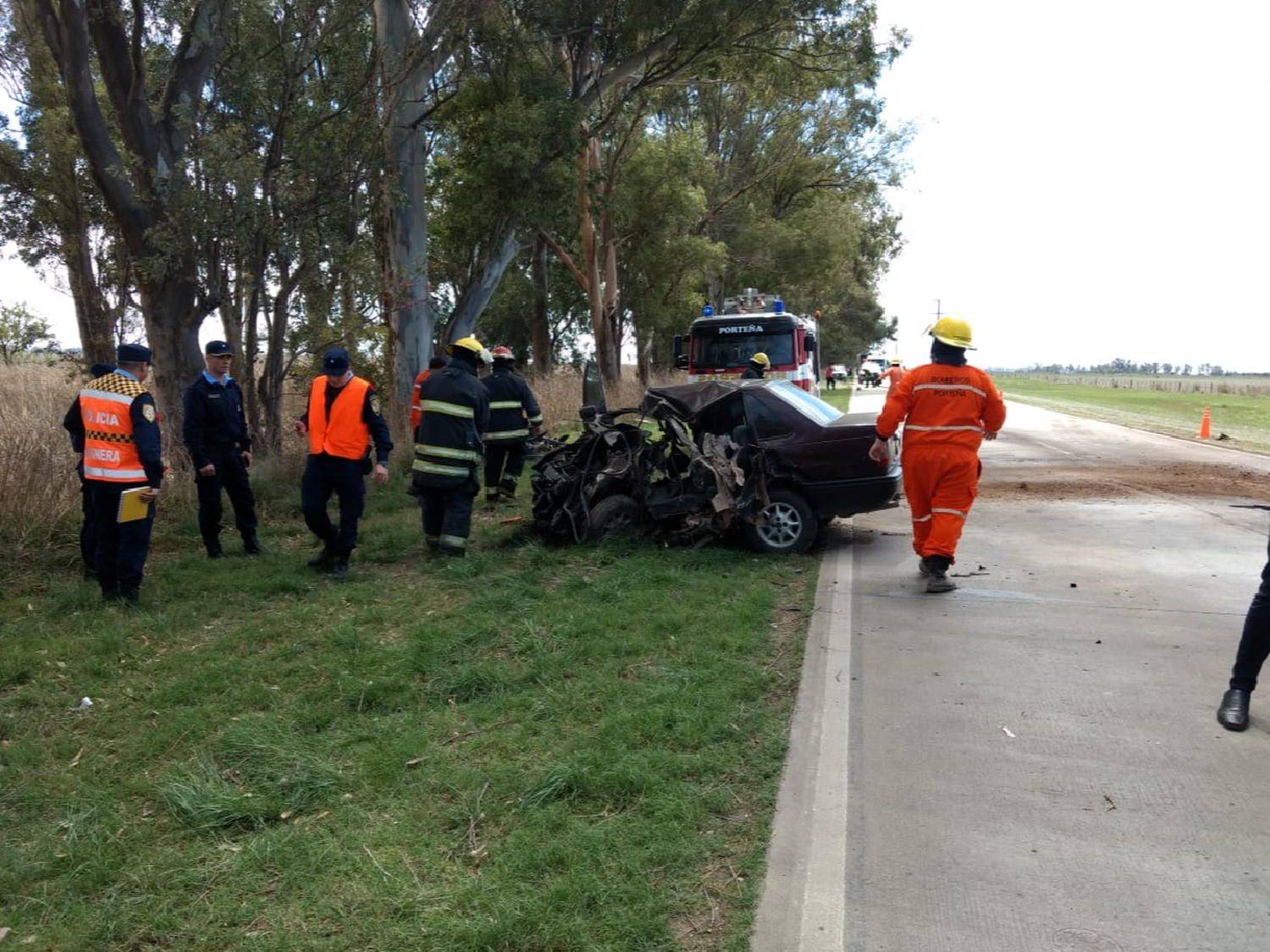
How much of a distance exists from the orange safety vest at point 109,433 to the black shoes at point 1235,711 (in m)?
6.62

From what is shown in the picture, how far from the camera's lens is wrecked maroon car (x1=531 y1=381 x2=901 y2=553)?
775cm

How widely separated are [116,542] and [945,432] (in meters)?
5.96

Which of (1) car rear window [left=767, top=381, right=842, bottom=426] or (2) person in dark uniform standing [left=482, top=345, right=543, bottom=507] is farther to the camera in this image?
(2) person in dark uniform standing [left=482, top=345, right=543, bottom=507]

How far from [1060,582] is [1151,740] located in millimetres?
3102

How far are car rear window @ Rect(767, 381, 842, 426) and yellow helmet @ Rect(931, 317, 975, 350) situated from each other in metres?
1.63

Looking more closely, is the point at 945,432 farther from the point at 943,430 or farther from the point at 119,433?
the point at 119,433

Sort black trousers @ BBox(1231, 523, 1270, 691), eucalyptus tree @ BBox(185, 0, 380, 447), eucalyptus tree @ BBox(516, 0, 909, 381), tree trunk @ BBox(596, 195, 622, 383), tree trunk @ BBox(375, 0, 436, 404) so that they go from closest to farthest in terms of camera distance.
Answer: black trousers @ BBox(1231, 523, 1270, 691) → eucalyptus tree @ BBox(185, 0, 380, 447) → tree trunk @ BBox(375, 0, 436, 404) → eucalyptus tree @ BBox(516, 0, 909, 381) → tree trunk @ BBox(596, 195, 622, 383)

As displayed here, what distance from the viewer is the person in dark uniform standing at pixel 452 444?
7512 millimetres

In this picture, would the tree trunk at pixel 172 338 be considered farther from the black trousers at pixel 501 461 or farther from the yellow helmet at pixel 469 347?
the yellow helmet at pixel 469 347

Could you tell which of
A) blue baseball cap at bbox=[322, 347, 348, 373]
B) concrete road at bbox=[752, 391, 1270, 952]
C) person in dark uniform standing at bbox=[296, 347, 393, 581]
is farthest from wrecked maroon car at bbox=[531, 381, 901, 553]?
blue baseball cap at bbox=[322, 347, 348, 373]

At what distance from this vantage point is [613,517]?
8.26m

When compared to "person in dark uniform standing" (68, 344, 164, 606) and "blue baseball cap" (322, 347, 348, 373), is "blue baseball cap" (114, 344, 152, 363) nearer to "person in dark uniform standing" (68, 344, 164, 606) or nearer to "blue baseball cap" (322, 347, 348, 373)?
"person in dark uniform standing" (68, 344, 164, 606)

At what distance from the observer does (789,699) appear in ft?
15.0

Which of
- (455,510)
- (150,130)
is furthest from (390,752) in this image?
(150,130)
